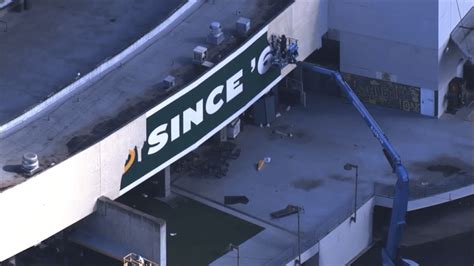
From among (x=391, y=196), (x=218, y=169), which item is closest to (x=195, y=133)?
(x=218, y=169)

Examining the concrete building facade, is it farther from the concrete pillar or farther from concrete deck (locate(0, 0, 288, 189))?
the concrete pillar

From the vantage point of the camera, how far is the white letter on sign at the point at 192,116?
10506 cm

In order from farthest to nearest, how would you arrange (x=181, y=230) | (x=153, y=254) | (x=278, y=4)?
1. (x=278, y=4)
2. (x=181, y=230)
3. (x=153, y=254)

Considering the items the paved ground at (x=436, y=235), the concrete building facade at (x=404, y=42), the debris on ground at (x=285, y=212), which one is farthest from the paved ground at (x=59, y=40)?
the paved ground at (x=436, y=235)

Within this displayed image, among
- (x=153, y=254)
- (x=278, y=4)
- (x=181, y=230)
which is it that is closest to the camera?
(x=153, y=254)

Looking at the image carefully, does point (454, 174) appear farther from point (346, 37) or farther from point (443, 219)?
point (346, 37)

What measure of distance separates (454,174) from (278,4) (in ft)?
52.2

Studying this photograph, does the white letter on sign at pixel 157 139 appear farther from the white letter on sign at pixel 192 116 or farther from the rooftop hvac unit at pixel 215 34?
the rooftop hvac unit at pixel 215 34

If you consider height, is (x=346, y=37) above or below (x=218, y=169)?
above

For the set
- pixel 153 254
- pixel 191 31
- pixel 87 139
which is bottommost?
pixel 153 254

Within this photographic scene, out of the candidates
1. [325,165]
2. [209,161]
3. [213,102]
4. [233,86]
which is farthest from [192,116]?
[325,165]

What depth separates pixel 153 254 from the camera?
9888 centimetres

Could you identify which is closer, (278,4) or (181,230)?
(181,230)

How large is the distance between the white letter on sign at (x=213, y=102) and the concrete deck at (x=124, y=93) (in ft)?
5.75
